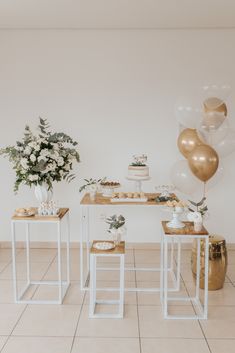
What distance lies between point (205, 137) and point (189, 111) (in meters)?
0.30

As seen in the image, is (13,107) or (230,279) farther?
(13,107)

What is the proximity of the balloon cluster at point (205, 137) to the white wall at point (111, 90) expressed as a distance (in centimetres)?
79

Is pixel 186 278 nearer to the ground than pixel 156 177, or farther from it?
nearer to the ground

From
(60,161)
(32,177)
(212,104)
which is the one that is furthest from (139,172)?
(32,177)

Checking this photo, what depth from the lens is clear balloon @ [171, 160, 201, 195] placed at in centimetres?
402

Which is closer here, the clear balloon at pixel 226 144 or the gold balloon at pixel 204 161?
the gold balloon at pixel 204 161

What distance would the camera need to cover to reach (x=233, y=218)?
493cm

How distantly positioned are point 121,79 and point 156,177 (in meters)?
1.23

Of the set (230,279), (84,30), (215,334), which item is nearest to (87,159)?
(84,30)

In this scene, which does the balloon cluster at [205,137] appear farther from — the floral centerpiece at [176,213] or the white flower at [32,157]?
the white flower at [32,157]

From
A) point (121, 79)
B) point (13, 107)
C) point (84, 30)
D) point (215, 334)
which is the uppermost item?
point (84, 30)

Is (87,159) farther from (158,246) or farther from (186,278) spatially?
(186,278)

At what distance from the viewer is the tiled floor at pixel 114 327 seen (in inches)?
109

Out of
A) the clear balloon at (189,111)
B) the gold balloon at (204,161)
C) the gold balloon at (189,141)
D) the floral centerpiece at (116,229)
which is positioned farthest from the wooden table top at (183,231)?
the clear balloon at (189,111)
